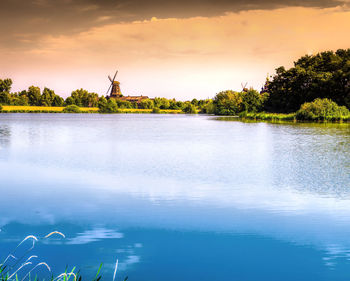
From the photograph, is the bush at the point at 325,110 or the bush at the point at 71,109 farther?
the bush at the point at 71,109

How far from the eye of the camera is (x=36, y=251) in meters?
5.54

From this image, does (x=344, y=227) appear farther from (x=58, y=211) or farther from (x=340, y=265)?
(x=58, y=211)

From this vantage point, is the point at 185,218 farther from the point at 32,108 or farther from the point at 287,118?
the point at 32,108

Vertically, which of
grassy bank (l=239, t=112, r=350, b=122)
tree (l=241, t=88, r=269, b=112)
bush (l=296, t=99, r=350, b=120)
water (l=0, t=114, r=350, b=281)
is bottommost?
water (l=0, t=114, r=350, b=281)

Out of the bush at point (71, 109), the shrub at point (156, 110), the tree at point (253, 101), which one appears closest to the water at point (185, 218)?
the tree at point (253, 101)

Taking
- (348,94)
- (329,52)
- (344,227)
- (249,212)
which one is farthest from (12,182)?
(329,52)

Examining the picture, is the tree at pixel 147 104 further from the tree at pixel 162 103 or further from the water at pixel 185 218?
the water at pixel 185 218

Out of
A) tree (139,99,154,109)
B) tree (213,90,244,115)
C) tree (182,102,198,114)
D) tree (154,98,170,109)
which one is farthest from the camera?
tree (154,98,170,109)

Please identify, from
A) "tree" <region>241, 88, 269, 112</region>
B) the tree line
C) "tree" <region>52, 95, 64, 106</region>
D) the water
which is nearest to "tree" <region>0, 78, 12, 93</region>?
the tree line

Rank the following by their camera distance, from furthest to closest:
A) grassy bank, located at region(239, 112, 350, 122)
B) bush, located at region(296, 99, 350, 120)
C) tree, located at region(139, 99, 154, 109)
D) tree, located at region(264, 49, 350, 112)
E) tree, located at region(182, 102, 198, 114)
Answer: tree, located at region(139, 99, 154, 109) < tree, located at region(182, 102, 198, 114) < tree, located at region(264, 49, 350, 112) < grassy bank, located at region(239, 112, 350, 122) < bush, located at region(296, 99, 350, 120)

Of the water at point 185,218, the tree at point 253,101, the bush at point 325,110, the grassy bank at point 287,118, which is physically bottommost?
the water at point 185,218

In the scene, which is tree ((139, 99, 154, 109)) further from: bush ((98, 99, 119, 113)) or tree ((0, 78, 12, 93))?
tree ((0, 78, 12, 93))

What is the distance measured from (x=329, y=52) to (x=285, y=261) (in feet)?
208

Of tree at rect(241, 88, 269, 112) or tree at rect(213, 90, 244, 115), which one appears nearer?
tree at rect(241, 88, 269, 112)
